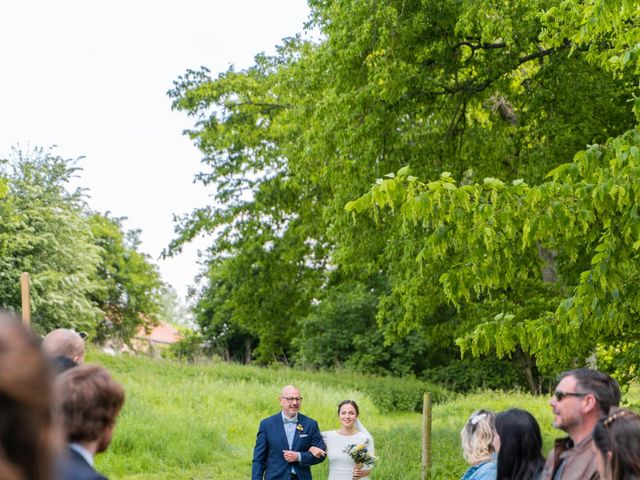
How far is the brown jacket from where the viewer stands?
446 centimetres

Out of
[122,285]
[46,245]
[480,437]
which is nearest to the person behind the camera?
[480,437]

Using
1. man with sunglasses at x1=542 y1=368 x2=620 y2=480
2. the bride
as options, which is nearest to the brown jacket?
man with sunglasses at x1=542 y1=368 x2=620 y2=480

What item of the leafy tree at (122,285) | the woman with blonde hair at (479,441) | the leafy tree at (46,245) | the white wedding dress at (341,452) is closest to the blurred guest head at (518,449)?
the woman with blonde hair at (479,441)

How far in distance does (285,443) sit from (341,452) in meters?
0.56

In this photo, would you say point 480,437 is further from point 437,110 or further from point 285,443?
point 437,110

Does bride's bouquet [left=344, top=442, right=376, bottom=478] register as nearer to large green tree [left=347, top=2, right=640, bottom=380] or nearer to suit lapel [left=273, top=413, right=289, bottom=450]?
suit lapel [left=273, top=413, right=289, bottom=450]

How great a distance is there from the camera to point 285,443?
9312 mm

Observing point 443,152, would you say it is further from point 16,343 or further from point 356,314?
point 356,314

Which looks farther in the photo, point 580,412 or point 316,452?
point 316,452

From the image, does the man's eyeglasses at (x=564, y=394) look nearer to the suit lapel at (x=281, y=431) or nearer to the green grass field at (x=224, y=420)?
the suit lapel at (x=281, y=431)

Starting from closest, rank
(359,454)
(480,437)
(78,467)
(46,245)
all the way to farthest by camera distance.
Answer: (78,467), (480,437), (359,454), (46,245)

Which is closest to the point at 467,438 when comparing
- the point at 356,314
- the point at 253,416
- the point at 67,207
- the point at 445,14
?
the point at 445,14

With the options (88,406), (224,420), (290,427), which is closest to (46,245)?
(224,420)

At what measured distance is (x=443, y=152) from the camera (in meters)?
16.5
